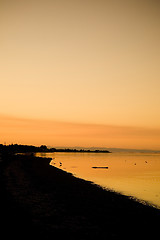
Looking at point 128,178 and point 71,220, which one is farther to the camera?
point 128,178

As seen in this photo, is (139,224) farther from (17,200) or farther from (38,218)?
(17,200)

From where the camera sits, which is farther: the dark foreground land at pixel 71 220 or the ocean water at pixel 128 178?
the ocean water at pixel 128 178

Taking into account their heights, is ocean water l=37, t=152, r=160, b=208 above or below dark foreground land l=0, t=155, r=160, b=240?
below

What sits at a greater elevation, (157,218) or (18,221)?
(18,221)

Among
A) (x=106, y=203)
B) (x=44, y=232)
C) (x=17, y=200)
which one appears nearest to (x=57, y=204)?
(x=17, y=200)

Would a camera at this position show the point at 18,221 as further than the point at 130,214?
No

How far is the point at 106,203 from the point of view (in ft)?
58.5

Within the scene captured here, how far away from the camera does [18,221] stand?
35.5 ft

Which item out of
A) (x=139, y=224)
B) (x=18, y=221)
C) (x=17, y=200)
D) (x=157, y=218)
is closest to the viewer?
(x=18, y=221)

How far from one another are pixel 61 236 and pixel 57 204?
6327mm

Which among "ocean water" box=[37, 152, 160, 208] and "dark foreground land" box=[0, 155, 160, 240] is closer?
"dark foreground land" box=[0, 155, 160, 240]

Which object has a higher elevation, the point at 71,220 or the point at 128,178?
the point at 71,220

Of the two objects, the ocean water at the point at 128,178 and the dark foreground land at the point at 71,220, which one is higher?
the dark foreground land at the point at 71,220

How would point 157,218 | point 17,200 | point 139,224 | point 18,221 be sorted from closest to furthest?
point 18,221 < point 139,224 < point 157,218 < point 17,200
